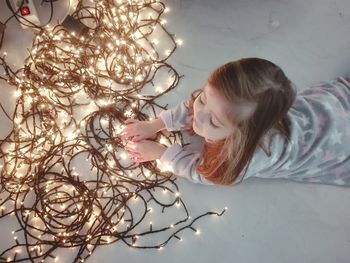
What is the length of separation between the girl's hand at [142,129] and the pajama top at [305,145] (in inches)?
1.1

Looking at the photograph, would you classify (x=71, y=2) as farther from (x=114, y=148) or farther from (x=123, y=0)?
(x=114, y=148)

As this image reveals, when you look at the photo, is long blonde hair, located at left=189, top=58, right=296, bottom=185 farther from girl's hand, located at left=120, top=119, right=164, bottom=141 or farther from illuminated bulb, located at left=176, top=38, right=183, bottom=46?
illuminated bulb, located at left=176, top=38, right=183, bottom=46

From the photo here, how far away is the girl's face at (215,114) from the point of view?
914mm

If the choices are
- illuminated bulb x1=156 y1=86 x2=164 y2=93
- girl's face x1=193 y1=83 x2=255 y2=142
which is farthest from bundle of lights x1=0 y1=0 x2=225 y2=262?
girl's face x1=193 y1=83 x2=255 y2=142

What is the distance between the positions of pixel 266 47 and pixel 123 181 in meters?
0.67

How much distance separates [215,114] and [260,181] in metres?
0.45

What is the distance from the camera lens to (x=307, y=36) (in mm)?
1453

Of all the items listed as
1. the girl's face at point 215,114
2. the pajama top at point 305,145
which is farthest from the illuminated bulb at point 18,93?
the girl's face at point 215,114

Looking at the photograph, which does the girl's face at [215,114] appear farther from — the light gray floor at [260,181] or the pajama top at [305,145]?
the light gray floor at [260,181]

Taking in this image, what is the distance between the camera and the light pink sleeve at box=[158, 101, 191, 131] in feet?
3.96

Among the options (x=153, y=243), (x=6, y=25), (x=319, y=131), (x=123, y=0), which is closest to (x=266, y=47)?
(x=319, y=131)

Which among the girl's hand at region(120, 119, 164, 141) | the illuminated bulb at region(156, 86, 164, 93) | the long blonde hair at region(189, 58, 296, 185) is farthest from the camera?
the illuminated bulb at region(156, 86, 164, 93)

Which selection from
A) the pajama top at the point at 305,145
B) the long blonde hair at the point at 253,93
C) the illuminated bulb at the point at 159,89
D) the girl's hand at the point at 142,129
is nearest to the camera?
the long blonde hair at the point at 253,93

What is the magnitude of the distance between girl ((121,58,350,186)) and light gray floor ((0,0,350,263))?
0.09 metres
